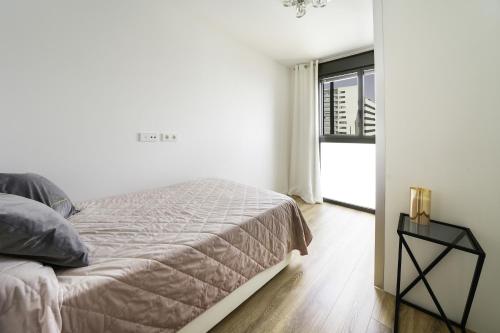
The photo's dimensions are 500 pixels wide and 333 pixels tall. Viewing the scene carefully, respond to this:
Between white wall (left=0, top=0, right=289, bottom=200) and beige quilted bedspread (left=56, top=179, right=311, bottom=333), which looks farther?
white wall (left=0, top=0, right=289, bottom=200)

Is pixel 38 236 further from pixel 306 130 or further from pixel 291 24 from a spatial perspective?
pixel 306 130

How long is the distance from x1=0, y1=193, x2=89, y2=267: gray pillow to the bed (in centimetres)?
6

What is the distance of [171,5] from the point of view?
Result: 7.45ft

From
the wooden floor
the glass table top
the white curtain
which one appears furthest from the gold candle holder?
the white curtain

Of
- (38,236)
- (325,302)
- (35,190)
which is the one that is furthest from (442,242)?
(35,190)

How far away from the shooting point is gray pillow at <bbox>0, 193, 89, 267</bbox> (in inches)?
29.5

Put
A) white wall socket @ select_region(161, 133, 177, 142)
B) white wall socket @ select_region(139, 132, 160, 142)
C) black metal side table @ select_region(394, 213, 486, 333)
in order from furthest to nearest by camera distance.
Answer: white wall socket @ select_region(161, 133, 177, 142), white wall socket @ select_region(139, 132, 160, 142), black metal side table @ select_region(394, 213, 486, 333)

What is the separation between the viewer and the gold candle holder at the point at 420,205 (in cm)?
129

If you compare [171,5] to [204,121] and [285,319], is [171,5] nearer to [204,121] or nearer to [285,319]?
[204,121]

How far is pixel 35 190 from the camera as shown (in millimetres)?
1330

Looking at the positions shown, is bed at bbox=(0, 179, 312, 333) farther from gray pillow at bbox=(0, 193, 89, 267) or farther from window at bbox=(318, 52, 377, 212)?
window at bbox=(318, 52, 377, 212)

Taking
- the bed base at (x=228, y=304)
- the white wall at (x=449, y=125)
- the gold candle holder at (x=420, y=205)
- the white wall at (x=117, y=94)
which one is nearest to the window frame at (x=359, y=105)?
the white wall at (x=117, y=94)

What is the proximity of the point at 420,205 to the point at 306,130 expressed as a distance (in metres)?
2.56

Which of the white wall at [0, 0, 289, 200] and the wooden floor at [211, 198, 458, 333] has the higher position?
the white wall at [0, 0, 289, 200]
